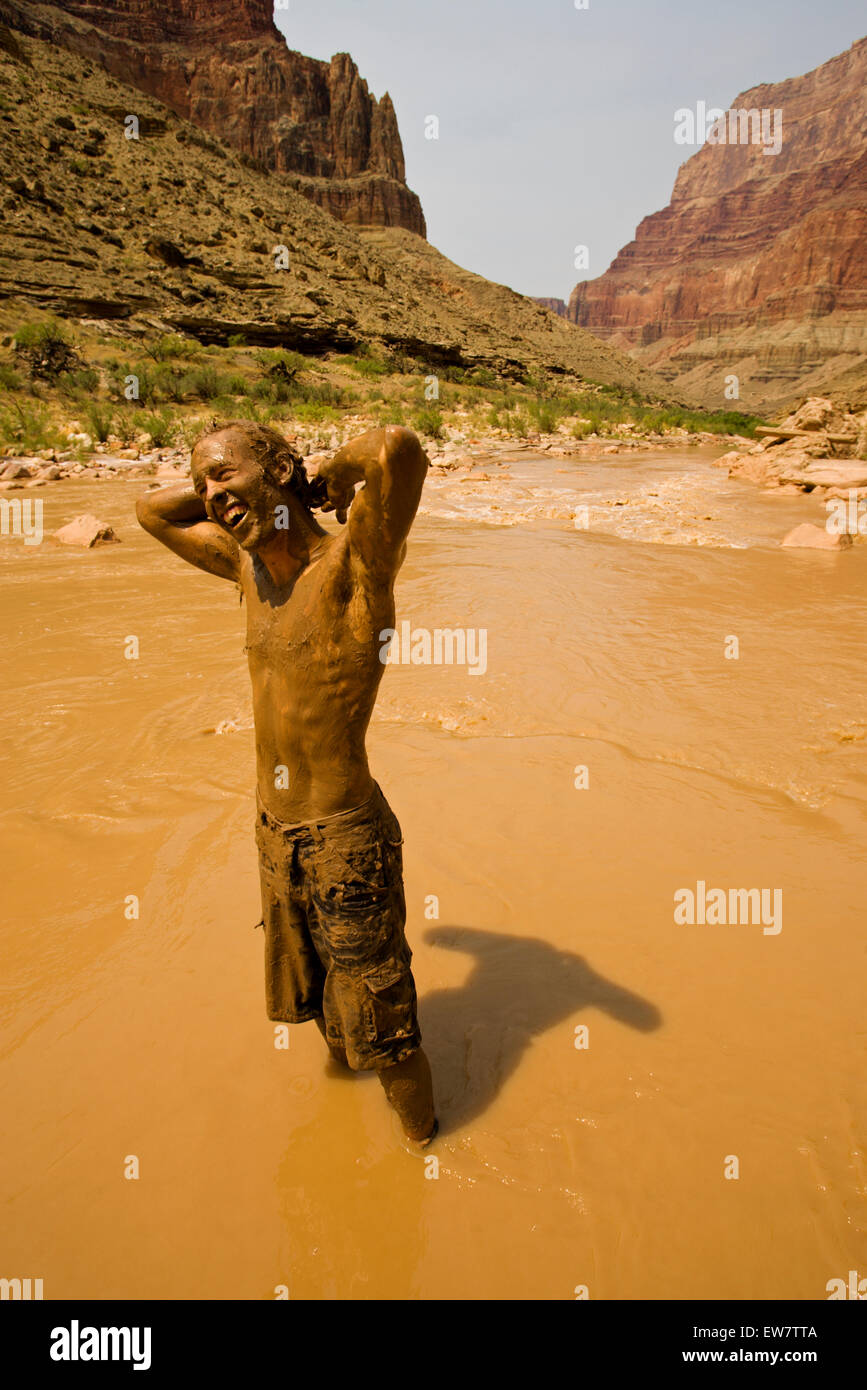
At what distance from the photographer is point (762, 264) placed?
8250cm

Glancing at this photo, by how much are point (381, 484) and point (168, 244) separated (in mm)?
31618

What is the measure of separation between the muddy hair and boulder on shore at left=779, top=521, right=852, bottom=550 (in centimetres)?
733

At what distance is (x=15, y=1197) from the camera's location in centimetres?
148

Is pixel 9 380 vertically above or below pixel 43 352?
below

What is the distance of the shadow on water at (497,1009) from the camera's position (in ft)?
5.76

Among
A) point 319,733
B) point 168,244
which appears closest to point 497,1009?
point 319,733

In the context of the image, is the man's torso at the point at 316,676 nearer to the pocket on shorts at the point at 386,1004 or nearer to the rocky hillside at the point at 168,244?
A: the pocket on shorts at the point at 386,1004

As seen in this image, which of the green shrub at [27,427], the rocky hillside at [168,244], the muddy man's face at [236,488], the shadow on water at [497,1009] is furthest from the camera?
the rocky hillside at [168,244]

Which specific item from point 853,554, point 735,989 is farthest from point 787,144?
point 735,989

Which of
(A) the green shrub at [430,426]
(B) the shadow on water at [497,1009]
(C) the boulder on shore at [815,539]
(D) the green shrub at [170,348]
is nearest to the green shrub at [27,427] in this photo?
(D) the green shrub at [170,348]

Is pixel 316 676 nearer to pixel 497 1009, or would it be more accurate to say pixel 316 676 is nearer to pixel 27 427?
pixel 497 1009

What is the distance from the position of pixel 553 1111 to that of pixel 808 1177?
547 millimetres

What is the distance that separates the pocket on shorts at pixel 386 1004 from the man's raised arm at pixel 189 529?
0.95 m
